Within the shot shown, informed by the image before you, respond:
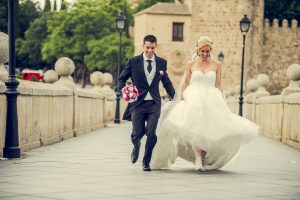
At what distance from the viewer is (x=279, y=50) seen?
7375 cm

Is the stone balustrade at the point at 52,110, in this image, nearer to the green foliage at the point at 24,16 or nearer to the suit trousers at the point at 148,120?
the suit trousers at the point at 148,120

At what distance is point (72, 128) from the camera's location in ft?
57.3

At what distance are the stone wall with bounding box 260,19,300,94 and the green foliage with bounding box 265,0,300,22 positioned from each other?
7.58ft

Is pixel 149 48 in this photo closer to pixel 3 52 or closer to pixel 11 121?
pixel 11 121

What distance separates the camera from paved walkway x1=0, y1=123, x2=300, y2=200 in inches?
277

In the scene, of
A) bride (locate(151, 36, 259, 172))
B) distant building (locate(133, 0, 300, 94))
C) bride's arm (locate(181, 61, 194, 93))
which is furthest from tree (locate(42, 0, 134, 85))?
bride (locate(151, 36, 259, 172))

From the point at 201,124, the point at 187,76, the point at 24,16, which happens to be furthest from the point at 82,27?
the point at 201,124

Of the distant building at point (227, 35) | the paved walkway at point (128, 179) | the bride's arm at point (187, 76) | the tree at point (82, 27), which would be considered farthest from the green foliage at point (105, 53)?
the bride's arm at point (187, 76)

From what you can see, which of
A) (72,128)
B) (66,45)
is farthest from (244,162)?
(66,45)

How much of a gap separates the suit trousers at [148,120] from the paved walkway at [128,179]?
1.20ft

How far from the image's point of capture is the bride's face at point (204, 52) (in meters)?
9.70

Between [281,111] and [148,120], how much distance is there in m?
8.69

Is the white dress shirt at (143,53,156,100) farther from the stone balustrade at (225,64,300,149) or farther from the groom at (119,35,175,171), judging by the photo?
the stone balustrade at (225,64,300,149)

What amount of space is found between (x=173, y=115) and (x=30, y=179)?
7.52ft
